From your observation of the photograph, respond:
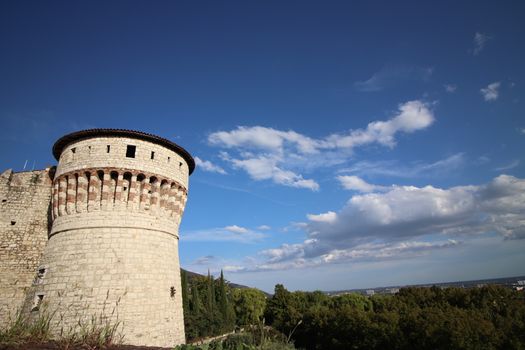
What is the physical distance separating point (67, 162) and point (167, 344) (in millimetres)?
9617

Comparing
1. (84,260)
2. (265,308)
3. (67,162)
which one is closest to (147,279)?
(84,260)

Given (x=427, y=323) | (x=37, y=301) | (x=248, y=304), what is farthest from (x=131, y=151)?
(x=248, y=304)

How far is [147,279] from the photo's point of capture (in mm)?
13414

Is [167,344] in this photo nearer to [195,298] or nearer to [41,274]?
[41,274]

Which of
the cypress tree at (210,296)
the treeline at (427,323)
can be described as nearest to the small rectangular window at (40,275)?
the treeline at (427,323)

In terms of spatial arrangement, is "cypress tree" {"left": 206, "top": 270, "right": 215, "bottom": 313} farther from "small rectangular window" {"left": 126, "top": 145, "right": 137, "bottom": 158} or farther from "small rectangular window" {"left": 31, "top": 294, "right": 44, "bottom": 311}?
"small rectangular window" {"left": 126, "top": 145, "right": 137, "bottom": 158}

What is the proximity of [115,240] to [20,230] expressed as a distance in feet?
20.0

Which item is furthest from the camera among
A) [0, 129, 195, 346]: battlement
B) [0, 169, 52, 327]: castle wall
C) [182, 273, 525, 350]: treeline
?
[182, 273, 525, 350]: treeline

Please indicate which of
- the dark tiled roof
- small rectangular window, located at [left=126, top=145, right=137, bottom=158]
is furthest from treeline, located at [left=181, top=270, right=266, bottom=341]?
small rectangular window, located at [left=126, top=145, right=137, bottom=158]

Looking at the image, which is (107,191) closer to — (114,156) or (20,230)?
(114,156)

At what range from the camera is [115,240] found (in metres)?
13.2

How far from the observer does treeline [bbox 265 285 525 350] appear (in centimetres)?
1520

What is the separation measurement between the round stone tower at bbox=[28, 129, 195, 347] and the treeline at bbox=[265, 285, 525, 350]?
29.4 ft

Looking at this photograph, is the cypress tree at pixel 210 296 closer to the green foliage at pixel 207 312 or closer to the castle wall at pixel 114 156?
the green foliage at pixel 207 312
